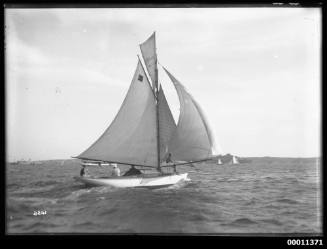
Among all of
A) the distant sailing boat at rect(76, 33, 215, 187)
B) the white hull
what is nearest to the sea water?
the white hull

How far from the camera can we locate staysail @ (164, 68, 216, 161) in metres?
14.1

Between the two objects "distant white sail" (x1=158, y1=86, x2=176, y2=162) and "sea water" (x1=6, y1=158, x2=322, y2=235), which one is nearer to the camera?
"sea water" (x1=6, y1=158, x2=322, y2=235)

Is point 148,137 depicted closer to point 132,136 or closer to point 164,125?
point 132,136

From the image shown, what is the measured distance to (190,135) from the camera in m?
14.9

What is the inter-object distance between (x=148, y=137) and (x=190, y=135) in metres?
2.49

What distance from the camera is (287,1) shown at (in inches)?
284

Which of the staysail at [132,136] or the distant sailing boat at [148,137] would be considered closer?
the distant sailing boat at [148,137]

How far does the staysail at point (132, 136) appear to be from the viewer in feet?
50.2

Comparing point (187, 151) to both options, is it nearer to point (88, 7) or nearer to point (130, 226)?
point (130, 226)

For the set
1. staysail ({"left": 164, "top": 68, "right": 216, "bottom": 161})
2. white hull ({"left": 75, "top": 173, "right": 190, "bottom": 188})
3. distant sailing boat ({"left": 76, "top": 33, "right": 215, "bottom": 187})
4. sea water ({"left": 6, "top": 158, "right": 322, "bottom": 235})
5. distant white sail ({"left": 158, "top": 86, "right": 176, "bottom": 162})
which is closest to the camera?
sea water ({"left": 6, "top": 158, "right": 322, "bottom": 235})

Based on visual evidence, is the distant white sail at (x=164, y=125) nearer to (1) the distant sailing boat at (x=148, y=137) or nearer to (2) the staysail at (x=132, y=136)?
(1) the distant sailing boat at (x=148, y=137)
